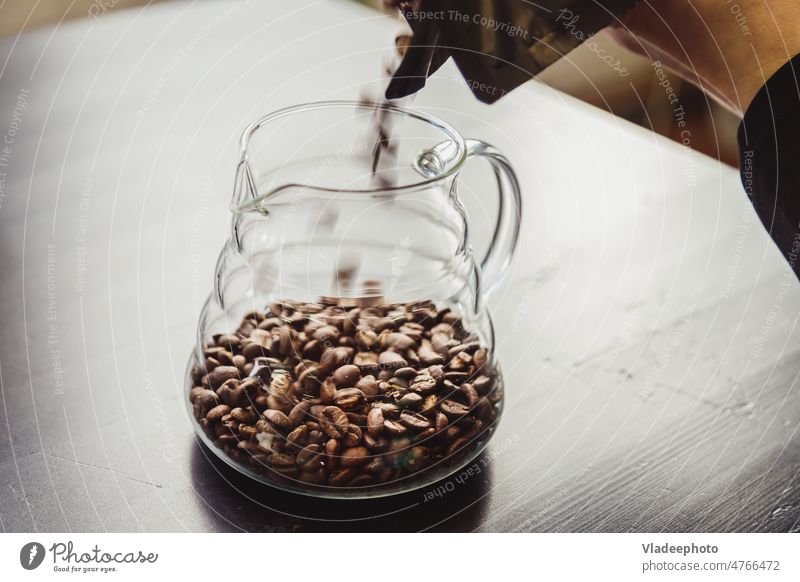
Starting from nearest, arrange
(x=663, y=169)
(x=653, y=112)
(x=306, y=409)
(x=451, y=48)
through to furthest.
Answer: (x=306, y=409), (x=451, y=48), (x=663, y=169), (x=653, y=112)

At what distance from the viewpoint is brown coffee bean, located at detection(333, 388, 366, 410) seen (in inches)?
11.6

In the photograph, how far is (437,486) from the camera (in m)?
0.31

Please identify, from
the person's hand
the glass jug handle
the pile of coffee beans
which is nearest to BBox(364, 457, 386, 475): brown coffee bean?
the pile of coffee beans

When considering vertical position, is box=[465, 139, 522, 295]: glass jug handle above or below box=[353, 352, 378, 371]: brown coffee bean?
above

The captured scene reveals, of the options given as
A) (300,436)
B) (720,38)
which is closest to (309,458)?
(300,436)

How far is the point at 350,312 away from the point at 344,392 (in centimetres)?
4

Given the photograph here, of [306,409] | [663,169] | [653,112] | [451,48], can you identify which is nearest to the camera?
[306,409]

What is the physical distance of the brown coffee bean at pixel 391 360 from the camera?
0.31 metres

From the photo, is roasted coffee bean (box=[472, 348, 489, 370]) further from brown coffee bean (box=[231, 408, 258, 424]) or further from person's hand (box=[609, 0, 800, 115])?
person's hand (box=[609, 0, 800, 115])

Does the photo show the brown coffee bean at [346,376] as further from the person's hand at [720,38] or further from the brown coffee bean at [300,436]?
the person's hand at [720,38]

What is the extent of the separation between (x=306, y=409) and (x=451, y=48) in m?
0.22

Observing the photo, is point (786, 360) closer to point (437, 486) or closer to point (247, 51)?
point (437, 486)

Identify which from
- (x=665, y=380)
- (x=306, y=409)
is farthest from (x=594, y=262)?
(x=306, y=409)

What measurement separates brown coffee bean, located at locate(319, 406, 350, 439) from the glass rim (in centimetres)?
8
